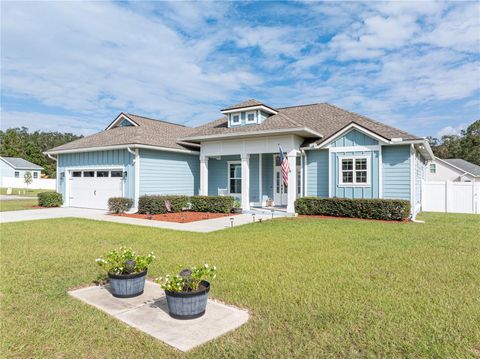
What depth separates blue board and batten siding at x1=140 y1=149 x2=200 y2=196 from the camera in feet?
55.3

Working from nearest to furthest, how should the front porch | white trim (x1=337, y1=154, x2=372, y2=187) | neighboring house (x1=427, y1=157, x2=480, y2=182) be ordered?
white trim (x1=337, y1=154, x2=372, y2=187) < the front porch < neighboring house (x1=427, y1=157, x2=480, y2=182)

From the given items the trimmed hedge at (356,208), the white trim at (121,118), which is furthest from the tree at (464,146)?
the white trim at (121,118)

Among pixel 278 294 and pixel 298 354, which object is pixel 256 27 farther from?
pixel 298 354

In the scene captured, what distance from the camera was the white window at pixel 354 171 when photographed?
1471 centimetres

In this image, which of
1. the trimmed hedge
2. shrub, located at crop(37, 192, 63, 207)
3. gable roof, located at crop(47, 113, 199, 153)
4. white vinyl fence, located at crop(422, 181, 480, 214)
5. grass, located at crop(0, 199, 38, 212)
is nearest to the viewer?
the trimmed hedge

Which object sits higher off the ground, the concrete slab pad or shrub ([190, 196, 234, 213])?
shrub ([190, 196, 234, 213])

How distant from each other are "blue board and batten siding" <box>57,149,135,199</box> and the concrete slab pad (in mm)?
12219

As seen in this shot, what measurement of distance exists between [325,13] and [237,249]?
9.77 meters

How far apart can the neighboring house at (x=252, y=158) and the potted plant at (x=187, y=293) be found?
37.7 feet

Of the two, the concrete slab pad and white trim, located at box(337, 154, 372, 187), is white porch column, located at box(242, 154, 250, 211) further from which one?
the concrete slab pad

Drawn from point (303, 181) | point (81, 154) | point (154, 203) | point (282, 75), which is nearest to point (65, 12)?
point (154, 203)

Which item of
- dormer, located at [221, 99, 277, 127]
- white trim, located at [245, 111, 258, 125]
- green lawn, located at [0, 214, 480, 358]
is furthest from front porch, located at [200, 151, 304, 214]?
green lawn, located at [0, 214, 480, 358]

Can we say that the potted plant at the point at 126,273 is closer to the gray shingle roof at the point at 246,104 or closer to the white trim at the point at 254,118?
the white trim at the point at 254,118

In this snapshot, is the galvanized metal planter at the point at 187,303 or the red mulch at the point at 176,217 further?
the red mulch at the point at 176,217
